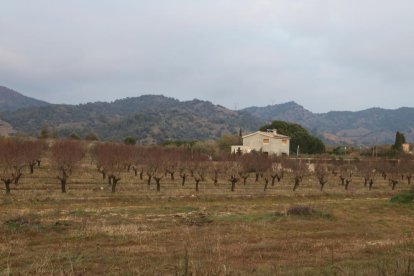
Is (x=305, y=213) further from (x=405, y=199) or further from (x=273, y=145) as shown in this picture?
(x=273, y=145)

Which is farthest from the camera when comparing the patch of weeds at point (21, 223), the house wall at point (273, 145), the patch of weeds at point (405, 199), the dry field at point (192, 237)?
the house wall at point (273, 145)

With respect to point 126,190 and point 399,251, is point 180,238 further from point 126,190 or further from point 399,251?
point 126,190

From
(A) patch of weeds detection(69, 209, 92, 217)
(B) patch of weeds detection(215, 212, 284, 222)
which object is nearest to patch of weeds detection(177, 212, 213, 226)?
(B) patch of weeds detection(215, 212, 284, 222)

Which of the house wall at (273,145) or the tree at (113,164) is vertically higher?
the house wall at (273,145)

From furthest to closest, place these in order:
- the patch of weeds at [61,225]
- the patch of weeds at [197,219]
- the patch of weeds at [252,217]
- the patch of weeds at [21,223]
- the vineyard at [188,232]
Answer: the patch of weeds at [252,217]
the patch of weeds at [197,219]
the patch of weeds at [61,225]
the patch of weeds at [21,223]
the vineyard at [188,232]

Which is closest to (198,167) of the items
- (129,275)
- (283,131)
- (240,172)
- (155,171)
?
(240,172)

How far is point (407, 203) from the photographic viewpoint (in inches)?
1302

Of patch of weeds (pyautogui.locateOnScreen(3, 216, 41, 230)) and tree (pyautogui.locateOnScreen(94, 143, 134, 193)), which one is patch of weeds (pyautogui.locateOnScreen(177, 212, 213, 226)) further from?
tree (pyautogui.locateOnScreen(94, 143, 134, 193))

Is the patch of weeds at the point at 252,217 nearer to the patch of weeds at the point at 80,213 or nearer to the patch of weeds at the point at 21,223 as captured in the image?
the patch of weeds at the point at 80,213

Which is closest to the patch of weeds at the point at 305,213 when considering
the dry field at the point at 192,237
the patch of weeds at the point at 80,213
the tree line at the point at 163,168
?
the dry field at the point at 192,237

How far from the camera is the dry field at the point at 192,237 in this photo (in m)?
11.6

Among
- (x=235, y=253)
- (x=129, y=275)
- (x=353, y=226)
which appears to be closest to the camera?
(x=129, y=275)

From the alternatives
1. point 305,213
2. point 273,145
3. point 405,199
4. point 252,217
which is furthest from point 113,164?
point 273,145

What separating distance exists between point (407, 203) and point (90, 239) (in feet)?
80.7
